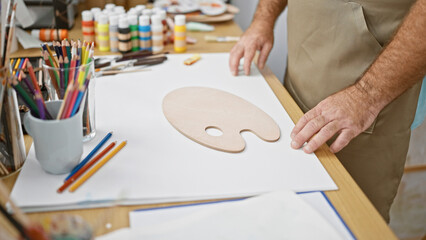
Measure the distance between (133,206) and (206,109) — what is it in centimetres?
31

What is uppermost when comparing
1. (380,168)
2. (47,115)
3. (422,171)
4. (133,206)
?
(47,115)

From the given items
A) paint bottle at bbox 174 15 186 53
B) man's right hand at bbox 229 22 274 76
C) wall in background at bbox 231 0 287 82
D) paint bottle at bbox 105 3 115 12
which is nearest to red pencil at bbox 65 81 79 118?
man's right hand at bbox 229 22 274 76

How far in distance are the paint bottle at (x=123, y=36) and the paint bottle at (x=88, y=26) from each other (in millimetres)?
108

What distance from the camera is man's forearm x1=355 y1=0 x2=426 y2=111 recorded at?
2.67ft

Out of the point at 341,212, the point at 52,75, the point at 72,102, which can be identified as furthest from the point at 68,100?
the point at 341,212

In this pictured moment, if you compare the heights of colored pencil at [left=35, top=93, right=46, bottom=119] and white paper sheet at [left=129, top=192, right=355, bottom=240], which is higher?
colored pencil at [left=35, top=93, right=46, bottom=119]

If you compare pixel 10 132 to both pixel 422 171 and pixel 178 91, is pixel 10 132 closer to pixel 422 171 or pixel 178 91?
pixel 178 91

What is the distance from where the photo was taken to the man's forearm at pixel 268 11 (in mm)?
1202

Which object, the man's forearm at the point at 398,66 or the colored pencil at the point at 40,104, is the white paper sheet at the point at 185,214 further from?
the man's forearm at the point at 398,66

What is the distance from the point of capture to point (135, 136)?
76cm

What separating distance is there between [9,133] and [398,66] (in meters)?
0.74

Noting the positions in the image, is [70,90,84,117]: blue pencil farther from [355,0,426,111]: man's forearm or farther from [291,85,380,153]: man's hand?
[355,0,426,111]: man's forearm

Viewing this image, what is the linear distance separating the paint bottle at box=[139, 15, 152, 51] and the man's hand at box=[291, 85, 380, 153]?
577 mm

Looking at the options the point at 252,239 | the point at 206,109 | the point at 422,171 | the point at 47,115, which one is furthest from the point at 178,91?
the point at 422,171
